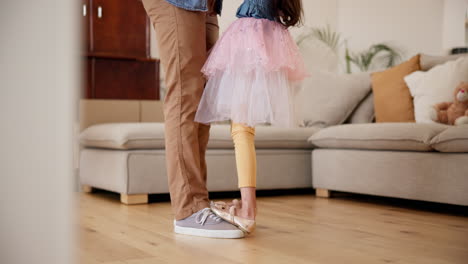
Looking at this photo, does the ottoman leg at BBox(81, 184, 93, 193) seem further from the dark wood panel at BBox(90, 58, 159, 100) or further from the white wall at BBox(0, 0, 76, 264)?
the white wall at BBox(0, 0, 76, 264)

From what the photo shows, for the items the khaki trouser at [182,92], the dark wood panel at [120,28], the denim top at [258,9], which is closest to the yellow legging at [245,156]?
the khaki trouser at [182,92]

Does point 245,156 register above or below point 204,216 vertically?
above

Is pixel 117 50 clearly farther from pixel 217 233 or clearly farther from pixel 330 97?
pixel 217 233

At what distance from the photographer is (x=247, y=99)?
1726 mm

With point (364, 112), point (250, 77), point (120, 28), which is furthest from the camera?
point (120, 28)

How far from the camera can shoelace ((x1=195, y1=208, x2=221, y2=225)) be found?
5.67 ft

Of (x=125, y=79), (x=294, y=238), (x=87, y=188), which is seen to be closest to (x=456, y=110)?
(x=294, y=238)

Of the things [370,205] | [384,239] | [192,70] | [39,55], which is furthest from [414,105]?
[39,55]

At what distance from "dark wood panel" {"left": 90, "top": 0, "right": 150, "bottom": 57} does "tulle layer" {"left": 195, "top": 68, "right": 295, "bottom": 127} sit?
233 centimetres

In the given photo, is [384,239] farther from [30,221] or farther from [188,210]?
[30,221]

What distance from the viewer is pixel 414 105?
301 centimetres

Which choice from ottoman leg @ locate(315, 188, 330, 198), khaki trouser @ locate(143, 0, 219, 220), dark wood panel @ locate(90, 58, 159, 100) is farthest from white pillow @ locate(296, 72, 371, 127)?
khaki trouser @ locate(143, 0, 219, 220)

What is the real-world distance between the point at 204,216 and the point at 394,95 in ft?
5.77

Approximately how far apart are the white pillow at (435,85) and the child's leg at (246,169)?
1.43 meters
